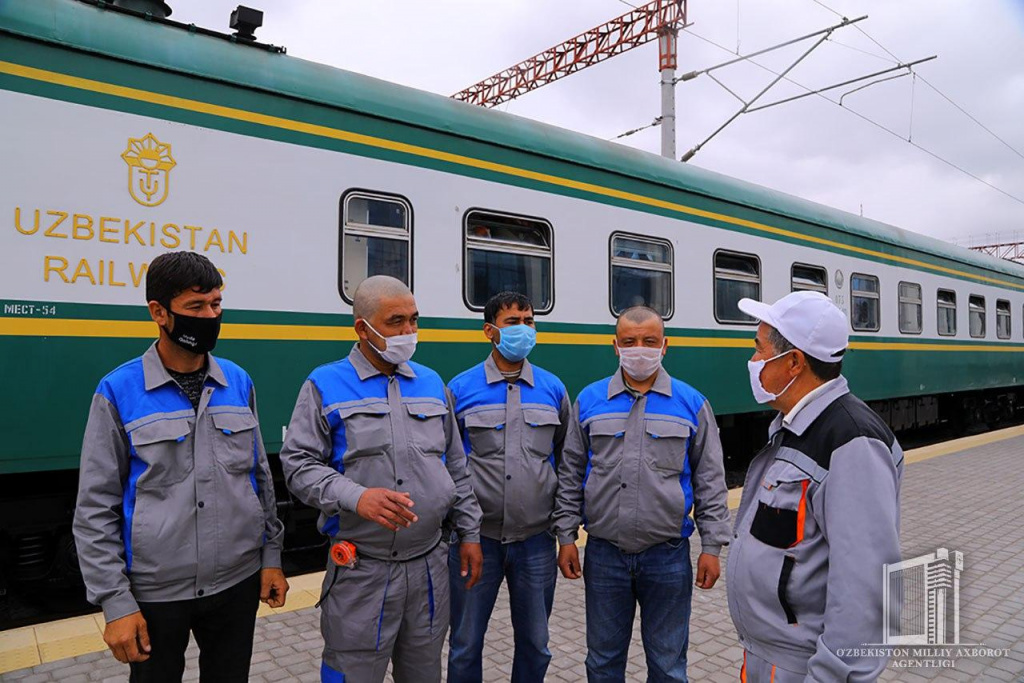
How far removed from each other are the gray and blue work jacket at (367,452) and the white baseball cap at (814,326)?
125cm

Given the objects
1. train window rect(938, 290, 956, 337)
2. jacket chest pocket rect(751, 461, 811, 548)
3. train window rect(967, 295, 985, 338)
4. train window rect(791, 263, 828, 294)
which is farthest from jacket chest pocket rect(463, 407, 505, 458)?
train window rect(967, 295, 985, 338)

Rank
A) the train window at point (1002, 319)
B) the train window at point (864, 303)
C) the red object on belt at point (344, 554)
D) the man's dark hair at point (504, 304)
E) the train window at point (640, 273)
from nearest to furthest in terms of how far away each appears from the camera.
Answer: the red object on belt at point (344, 554) → the man's dark hair at point (504, 304) → the train window at point (640, 273) → the train window at point (864, 303) → the train window at point (1002, 319)

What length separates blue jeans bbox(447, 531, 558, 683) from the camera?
2857 mm

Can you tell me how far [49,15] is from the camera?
3596 mm

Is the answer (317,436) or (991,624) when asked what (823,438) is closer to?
(317,436)

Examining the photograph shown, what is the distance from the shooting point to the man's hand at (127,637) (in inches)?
77.9

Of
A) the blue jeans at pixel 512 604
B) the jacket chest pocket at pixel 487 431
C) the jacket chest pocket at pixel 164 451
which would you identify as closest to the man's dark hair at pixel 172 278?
the jacket chest pocket at pixel 164 451

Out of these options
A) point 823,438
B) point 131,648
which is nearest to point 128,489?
point 131,648

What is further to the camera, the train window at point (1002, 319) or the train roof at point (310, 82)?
the train window at point (1002, 319)

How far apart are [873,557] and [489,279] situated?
3829mm

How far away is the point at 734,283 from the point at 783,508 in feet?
19.3

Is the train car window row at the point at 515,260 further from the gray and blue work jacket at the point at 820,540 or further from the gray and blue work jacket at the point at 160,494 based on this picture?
the gray and blue work jacket at the point at 820,540

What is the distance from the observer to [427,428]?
2.54m

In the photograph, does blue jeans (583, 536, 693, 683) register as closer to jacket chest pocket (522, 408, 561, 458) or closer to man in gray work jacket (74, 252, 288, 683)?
jacket chest pocket (522, 408, 561, 458)
